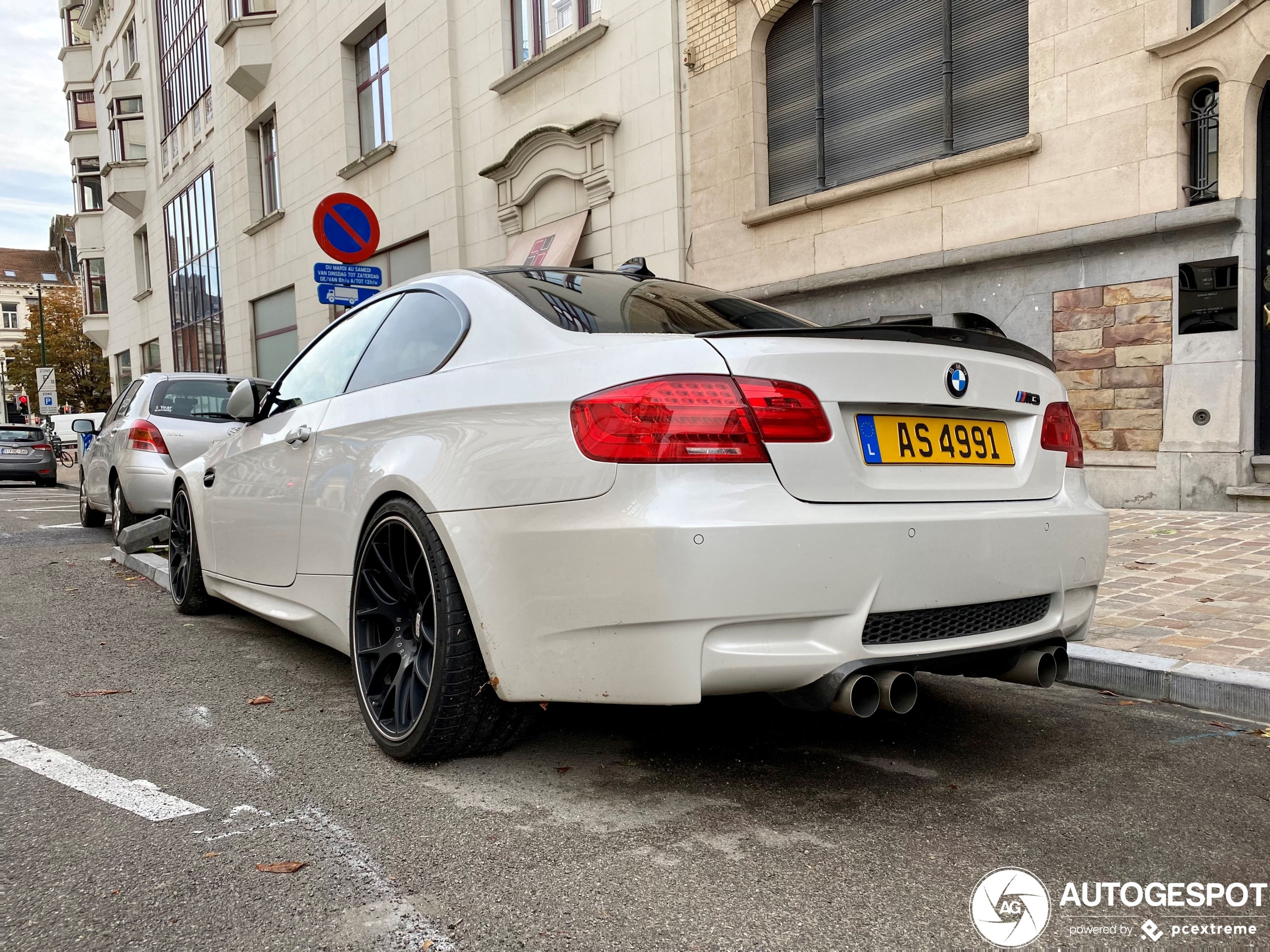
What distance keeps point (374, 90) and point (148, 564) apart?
14918 mm

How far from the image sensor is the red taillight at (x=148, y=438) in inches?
325

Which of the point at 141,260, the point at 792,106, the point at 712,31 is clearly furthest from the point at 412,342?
the point at 141,260

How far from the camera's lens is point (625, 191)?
13078 mm

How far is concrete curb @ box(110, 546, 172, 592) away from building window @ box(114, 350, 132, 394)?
35559 mm

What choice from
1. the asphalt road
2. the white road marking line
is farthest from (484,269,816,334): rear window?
the white road marking line

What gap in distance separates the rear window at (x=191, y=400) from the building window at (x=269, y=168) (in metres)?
16.9

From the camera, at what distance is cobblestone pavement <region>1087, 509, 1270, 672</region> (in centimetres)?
411

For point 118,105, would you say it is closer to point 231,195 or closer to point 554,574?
point 231,195

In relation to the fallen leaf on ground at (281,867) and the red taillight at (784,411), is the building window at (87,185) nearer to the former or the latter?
the fallen leaf on ground at (281,867)

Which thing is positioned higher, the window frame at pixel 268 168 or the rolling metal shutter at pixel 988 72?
the window frame at pixel 268 168

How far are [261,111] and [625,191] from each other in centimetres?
1504

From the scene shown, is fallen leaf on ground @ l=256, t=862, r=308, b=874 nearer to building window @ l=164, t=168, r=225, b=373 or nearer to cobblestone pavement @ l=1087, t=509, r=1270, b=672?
cobblestone pavement @ l=1087, t=509, r=1270, b=672

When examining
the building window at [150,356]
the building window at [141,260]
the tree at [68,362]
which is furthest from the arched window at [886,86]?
the tree at [68,362]

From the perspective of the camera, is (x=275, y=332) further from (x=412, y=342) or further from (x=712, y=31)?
(x=412, y=342)
